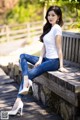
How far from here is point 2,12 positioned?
78.2ft

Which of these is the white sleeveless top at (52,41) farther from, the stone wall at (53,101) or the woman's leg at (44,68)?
the stone wall at (53,101)

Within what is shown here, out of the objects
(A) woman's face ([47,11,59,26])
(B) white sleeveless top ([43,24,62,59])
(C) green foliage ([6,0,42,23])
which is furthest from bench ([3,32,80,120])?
(C) green foliage ([6,0,42,23])

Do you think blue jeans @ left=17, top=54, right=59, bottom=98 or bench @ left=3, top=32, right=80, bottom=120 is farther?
blue jeans @ left=17, top=54, right=59, bottom=98

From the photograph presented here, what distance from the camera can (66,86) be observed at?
4867mm

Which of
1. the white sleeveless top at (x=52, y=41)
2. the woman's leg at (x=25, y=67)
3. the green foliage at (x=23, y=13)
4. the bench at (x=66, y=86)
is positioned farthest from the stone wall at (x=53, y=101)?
the green foliage at (x=23, y=13)

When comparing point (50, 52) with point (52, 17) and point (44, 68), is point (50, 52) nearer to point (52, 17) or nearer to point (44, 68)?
point (44, 68)

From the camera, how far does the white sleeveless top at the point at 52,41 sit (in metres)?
5.57

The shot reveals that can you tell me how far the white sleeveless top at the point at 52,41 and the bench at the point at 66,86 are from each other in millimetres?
300

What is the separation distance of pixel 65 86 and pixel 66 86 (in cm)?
4

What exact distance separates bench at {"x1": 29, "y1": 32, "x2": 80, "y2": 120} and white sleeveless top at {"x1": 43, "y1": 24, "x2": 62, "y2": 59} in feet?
0.99

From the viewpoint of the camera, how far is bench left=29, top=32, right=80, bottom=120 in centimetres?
473

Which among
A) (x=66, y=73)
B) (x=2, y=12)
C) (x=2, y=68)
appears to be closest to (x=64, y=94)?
(x=66, y=73)

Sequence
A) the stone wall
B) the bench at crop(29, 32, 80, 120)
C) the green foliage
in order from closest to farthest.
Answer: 1. the bench at crop(29, 32, 80, 120)
2. the stone wall
3. the green foliage

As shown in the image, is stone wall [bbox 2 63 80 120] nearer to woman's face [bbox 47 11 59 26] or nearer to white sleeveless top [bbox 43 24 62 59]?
white sleeveless top [bbox 43 24 62 59]
